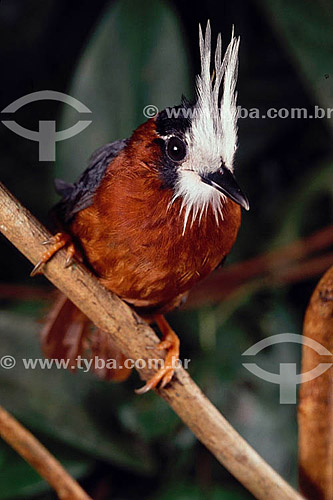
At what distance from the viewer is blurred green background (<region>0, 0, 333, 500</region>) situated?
1.21 m

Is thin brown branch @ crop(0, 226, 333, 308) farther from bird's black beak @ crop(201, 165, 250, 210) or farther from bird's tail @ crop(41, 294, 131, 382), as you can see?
bird's black beak @ crop(201, 165, 250, 210)

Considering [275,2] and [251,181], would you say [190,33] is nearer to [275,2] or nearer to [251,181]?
[275,2]

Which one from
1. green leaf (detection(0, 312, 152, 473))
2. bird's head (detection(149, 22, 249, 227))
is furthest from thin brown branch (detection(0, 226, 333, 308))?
bird's head (detection(149, 22, 249, 227))

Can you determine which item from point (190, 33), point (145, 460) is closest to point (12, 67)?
point (190, 33)

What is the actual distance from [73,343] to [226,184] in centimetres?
48

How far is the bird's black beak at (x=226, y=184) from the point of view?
0.69 metres

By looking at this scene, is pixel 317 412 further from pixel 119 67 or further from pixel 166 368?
pixel 119 67

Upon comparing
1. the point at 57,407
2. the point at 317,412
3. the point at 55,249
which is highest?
the point at 55,249

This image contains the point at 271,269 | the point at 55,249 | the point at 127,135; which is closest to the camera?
the point at 55,249

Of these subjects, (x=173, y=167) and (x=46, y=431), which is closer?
(x=173, y=167)

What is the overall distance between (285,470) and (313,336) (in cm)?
56

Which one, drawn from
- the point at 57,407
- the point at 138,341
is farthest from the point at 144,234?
the point at 57,407

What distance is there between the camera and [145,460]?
4.17ft

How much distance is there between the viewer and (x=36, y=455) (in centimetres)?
99
